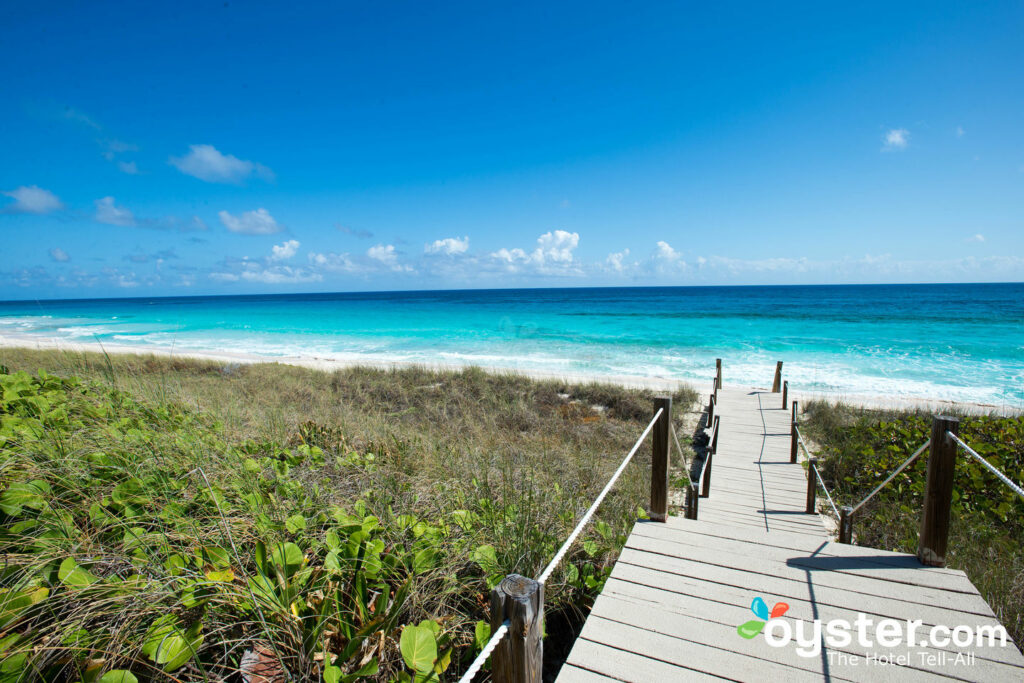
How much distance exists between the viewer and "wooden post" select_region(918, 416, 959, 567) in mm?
2920

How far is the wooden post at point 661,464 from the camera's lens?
11.8 feet

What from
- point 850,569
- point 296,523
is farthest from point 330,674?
point 850,569

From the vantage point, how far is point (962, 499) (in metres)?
5.22

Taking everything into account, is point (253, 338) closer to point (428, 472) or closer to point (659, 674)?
point (428, 472)

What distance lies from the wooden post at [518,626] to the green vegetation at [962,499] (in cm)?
344

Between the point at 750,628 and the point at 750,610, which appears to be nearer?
the point at 750,628

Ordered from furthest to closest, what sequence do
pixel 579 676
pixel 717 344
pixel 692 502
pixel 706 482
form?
pixel 717 344
pixel 706 482
pixel 692 502
pixel 579 676

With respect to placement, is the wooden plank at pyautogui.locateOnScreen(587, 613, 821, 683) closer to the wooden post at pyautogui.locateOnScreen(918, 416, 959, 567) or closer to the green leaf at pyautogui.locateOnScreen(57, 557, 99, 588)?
the wooden post at pyautogui.locateOnScreen(918, 416, 959, 567)

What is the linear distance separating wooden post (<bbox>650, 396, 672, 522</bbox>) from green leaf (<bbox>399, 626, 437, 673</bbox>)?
2.38 m

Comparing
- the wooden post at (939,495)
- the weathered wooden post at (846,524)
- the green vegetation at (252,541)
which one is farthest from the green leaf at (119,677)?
the weathered wooden post at (846,524)

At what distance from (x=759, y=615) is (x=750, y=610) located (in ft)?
0.16

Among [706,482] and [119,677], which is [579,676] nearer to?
[119,677]

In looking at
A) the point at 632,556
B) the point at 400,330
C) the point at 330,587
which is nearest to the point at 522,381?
the point at 632,556

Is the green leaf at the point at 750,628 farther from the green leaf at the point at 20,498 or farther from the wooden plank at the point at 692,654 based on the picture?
the green leaf at the point at 20,498
